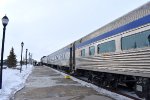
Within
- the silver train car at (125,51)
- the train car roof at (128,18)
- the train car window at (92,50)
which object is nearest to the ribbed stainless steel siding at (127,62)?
the silver train car at (125,51)

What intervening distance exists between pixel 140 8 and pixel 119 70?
10.5 ft

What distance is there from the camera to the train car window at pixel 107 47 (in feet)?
46.5

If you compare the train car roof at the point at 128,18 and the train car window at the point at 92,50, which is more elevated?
the train car roof at the point at 128,18

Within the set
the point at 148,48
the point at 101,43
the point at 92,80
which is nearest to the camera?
the point at 148,48

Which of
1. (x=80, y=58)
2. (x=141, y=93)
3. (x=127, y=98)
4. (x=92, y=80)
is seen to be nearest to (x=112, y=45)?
(x=127, y=98)

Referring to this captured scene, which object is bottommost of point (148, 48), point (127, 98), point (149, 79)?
point (127, 98)

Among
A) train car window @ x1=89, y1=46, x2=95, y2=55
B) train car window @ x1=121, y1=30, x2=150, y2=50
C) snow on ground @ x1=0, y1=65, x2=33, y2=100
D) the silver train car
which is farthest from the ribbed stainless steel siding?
snow on ground @ x1=0, y1=65, x2=33, y2=100

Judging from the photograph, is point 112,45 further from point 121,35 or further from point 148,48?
point 148,48

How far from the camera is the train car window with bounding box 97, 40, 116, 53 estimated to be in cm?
1417

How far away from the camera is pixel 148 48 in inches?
403

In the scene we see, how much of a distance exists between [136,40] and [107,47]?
380 centimetres

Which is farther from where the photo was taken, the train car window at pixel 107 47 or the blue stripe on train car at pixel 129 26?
the train car window at pixel 107 47

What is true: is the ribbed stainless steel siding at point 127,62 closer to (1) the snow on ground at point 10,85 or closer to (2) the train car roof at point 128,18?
(2) the train car roof at point 128,18

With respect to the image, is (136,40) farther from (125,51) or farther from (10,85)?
(10,85)
